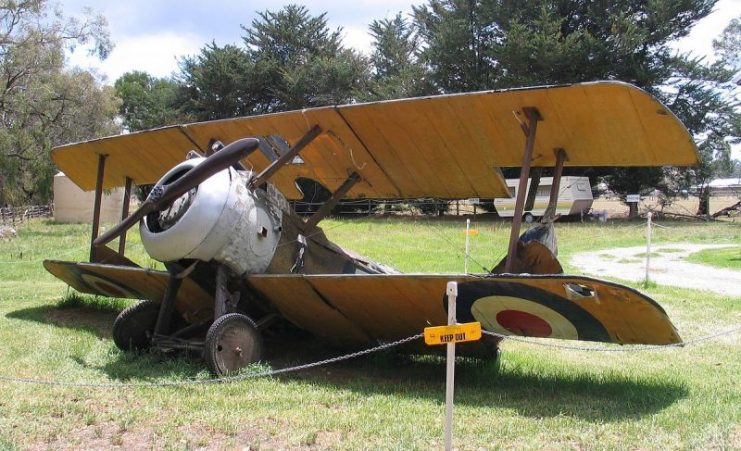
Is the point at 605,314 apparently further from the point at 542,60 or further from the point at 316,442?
the point at 542,60

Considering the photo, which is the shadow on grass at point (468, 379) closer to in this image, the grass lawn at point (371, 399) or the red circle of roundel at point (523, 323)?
the grass lawn at point (371, 399)

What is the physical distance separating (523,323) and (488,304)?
34 cm

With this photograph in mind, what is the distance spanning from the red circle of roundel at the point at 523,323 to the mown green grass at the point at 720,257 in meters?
12.2

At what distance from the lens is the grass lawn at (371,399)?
4.12m

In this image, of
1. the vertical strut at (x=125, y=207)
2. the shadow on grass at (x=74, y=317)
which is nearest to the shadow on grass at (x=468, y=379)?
the shadow on grass at (x=74, y=317)

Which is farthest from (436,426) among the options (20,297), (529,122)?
(20,297)

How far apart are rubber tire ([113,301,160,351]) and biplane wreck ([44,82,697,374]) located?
15 mm

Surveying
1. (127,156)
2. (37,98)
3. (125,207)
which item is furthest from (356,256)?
(37,98)

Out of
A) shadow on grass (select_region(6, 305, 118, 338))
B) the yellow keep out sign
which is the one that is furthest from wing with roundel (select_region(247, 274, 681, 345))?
shadow on grass (select_region(6, 305, 118, 338))

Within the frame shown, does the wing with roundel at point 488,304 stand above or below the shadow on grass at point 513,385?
above

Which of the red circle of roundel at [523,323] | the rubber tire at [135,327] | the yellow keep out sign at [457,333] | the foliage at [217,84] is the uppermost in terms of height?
the foliage at [217,84]

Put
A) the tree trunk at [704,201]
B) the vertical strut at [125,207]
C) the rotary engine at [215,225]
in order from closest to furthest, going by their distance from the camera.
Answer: the rotary engine at [215,225], the vertical strut at [125,207], the tree trunk at [704,201]

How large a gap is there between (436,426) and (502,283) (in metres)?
1.17

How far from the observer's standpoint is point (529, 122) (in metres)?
5.48
